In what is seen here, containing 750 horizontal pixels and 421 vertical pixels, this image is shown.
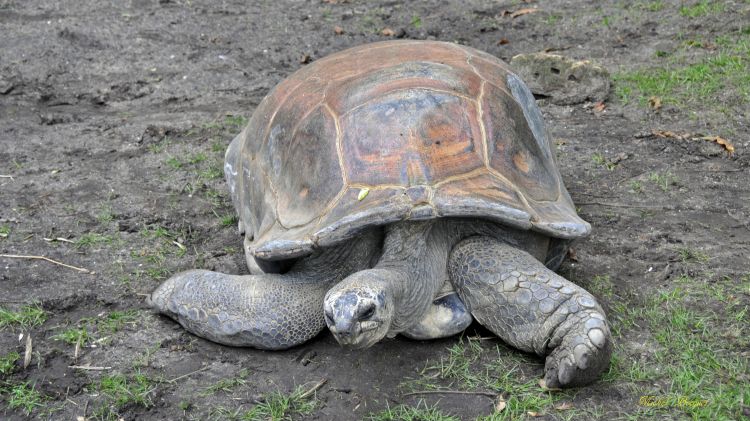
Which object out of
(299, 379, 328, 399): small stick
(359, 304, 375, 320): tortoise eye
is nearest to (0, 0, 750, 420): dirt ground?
(299, 379, 328, 399): small stick

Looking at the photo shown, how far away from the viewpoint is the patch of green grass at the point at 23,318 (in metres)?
→ 3.51

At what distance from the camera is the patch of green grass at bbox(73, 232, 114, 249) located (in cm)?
422

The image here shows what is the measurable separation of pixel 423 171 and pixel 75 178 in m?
2.73

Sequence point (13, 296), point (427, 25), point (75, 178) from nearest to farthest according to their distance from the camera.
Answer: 1. point (13, 296)
2. point (75, 178)
3. point (427, 25)

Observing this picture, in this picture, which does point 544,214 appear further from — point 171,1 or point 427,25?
point 171,1

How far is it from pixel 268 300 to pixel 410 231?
2.11ft

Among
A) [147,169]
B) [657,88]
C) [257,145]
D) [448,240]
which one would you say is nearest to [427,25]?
[657,88]

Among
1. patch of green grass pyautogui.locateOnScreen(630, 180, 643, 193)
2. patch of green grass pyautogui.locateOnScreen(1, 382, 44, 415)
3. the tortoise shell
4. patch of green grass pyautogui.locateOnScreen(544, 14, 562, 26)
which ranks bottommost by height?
patch of green grass pyautogui.locateOnScreen(630, 180, 643, 193)

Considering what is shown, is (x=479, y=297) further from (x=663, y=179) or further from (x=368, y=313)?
(x=663, y=179)

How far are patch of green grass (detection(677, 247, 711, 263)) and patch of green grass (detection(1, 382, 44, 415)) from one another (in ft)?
9.30

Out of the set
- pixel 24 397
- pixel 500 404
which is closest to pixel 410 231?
pixel 500 404

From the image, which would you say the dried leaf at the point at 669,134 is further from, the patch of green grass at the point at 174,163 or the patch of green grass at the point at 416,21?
the patch of green grass at the point at 174,163

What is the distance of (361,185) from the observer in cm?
322

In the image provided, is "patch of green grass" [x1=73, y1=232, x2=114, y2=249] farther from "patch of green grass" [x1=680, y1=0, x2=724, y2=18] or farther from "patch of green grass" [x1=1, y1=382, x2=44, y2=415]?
"patch of green grass" [x1=680, y1=0, x2=724, y2=18]
